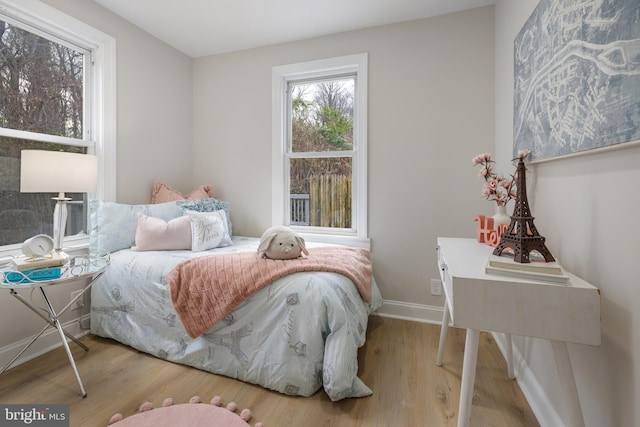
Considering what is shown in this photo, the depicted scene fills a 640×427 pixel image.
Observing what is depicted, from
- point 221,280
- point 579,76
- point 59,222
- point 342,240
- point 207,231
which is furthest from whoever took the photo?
point 342,240

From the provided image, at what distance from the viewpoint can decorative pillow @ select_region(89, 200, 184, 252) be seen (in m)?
2.23

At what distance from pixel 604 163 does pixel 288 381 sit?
65.0 inches

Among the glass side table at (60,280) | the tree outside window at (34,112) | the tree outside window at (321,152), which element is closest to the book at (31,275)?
the glass side table at (60,280)

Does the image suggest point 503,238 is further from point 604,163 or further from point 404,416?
point 404,416

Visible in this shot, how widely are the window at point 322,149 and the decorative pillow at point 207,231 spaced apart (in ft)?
2.03

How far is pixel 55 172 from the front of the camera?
1646 millimetres

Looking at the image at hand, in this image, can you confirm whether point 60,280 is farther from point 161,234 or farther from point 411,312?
point 411,312

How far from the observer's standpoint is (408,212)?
255 cm

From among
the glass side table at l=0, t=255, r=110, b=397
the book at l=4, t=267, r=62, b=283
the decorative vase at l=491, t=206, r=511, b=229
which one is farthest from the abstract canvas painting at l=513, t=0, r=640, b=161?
the book at l=4, t=267, r=62, b=283

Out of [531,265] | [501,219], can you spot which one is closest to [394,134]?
[501,219]

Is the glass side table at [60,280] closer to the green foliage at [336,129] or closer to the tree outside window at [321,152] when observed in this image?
the tree outside window at [321,152]

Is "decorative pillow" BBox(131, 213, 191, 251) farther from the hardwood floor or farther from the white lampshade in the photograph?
the hardwood floor

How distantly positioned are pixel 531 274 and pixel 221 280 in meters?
1.49

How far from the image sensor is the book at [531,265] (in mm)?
975
